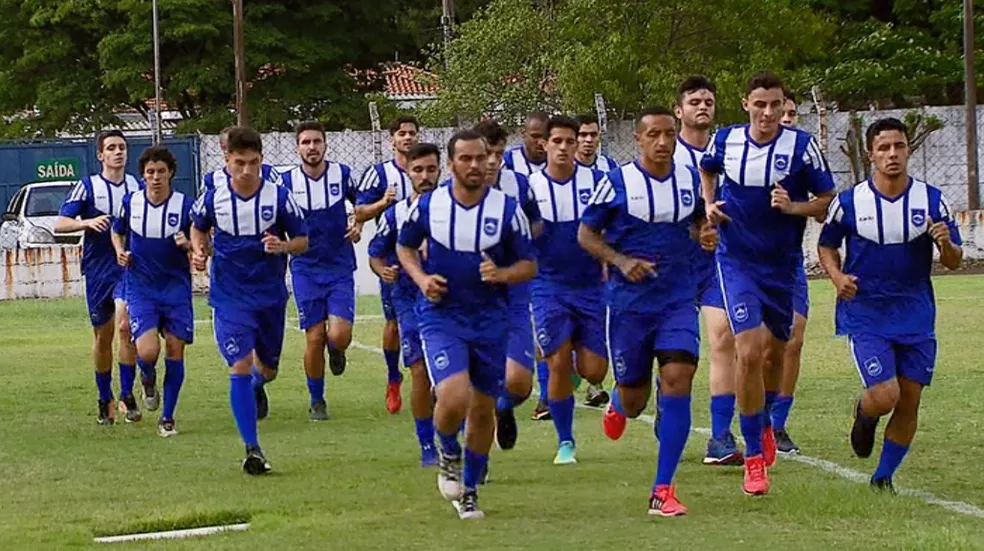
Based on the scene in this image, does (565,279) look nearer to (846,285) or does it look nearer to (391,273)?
(391,273)

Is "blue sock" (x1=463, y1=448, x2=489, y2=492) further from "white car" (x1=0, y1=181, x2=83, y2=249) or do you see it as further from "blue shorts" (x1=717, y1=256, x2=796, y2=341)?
"white car" (x1=0, y1=181, x2=83, y2=249)

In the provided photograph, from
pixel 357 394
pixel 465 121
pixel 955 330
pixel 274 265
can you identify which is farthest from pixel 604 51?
pixel 274 265

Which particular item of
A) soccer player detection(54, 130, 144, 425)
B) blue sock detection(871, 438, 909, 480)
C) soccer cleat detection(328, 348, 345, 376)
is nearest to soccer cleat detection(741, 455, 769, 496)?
blue sock detection(871, 438, 909, 480)

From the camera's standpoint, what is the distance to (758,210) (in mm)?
10461

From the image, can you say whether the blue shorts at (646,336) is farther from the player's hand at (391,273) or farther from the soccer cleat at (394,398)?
the soccer cleat at (394,398)

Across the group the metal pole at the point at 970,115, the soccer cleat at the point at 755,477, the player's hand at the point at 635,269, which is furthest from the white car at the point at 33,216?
the player's hand at the point at 635,269

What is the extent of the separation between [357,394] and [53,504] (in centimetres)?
608

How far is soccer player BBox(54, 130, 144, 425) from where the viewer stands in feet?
47.6

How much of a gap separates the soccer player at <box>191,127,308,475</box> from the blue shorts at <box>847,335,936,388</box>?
364 cm

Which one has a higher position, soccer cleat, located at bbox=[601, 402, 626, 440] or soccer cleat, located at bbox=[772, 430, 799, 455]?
soccer cleat, located at bbox=[601, 402, 626, 440]

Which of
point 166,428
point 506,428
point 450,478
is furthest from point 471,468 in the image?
point 166,428

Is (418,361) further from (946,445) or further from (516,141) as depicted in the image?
(516,141)

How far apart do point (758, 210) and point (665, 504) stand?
1.87m

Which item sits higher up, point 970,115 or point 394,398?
point 970,115
